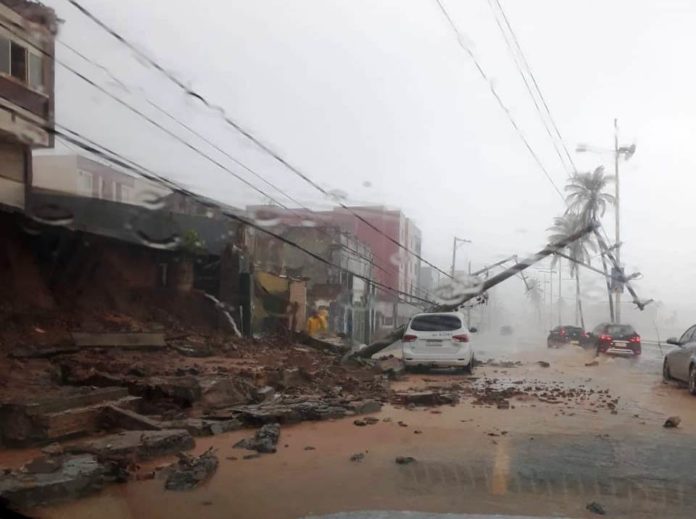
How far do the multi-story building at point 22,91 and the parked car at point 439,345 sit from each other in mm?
9540

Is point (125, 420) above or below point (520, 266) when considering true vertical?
below

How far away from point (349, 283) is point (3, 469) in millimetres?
33782

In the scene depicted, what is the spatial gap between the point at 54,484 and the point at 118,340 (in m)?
10.9

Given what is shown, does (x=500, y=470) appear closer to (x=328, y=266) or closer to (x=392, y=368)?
(x=392, y=368)

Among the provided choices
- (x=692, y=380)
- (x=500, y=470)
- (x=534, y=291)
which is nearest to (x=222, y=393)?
(x=500, y=470)

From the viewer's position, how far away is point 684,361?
589 inches

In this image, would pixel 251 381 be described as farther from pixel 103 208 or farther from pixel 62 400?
pixel 103 208

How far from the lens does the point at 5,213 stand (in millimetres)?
17359

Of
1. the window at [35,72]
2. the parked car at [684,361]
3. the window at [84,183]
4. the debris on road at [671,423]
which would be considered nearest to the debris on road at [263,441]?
the debris on road at [671,423]

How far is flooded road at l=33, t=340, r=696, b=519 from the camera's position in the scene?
552cm

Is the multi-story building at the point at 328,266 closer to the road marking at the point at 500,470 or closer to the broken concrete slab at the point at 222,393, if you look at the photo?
the broken concrete slab at the point at 222,393

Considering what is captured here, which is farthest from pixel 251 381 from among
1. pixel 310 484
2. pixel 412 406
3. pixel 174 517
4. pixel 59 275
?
pixel 59 275

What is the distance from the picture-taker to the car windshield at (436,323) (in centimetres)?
1784

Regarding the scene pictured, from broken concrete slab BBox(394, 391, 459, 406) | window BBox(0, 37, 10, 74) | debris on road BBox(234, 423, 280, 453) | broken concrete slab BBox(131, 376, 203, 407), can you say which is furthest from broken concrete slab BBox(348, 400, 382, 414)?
window BBox(0, 37, 10, 74)
